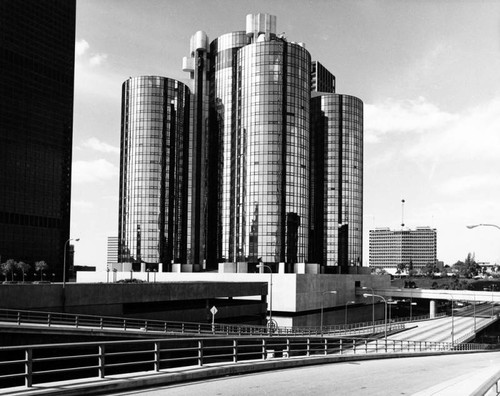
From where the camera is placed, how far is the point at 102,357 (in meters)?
14.0

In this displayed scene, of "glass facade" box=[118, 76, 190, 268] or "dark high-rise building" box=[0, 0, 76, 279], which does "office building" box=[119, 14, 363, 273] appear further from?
"dark high-rise building" box=[0, 0, 76, 279]

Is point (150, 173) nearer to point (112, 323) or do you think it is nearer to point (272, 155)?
point (272, 155)

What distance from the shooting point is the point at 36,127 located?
533ft

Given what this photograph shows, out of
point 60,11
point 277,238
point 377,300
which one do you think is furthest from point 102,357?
point 60,11

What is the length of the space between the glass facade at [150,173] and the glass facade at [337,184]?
1614 inches

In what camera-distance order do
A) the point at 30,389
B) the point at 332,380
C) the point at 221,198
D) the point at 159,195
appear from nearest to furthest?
the point at 30,389, the point at 332,380, the point at 221,198, the point at 159,195

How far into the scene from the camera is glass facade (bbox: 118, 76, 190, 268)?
5615 inches

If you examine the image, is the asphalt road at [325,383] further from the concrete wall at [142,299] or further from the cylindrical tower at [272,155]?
the cylindrical tower at [272,155]

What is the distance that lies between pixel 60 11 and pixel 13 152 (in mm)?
49049

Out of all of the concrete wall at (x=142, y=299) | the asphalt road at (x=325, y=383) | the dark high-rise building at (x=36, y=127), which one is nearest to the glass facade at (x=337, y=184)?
the concrete wall at (x=142, y=299)

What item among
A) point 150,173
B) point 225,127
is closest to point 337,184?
point 225,127

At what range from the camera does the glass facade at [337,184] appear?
15450 centimetres

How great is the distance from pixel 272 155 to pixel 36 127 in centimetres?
8179

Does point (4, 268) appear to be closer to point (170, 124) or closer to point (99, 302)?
point (170, 124)
